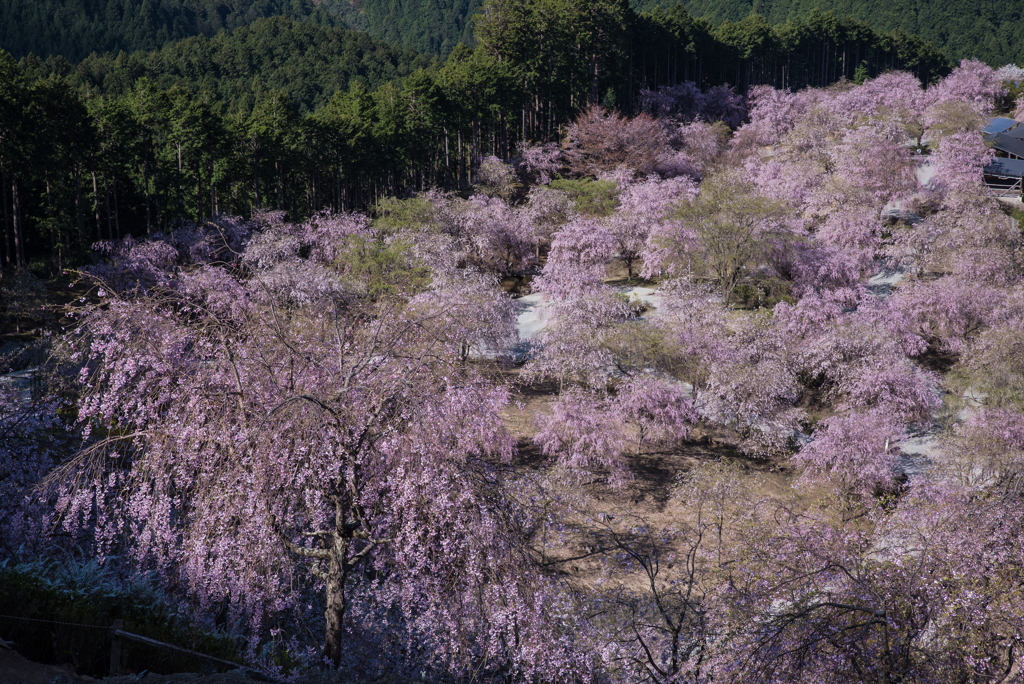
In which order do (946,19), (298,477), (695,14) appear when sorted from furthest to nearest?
1. (695,14)
2. (946,19)
3. (298,477)

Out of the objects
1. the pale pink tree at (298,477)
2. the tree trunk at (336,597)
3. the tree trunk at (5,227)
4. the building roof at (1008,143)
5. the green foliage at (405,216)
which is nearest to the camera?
the pale pink tree at (298,477)

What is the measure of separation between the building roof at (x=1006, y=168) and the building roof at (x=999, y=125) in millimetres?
7533

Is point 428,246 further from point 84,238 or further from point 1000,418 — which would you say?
point 1000,418

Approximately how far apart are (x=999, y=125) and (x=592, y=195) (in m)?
41.6

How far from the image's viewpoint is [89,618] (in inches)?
310

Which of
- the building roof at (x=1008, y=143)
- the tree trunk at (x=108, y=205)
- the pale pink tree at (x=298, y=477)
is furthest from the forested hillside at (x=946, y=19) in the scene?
the pale pink tree at (x=298, y=477)

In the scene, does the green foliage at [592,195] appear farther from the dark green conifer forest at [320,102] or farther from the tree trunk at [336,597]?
the tree trunk at [336,597]

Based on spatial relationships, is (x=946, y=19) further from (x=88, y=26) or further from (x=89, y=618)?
(x=89, y=618)

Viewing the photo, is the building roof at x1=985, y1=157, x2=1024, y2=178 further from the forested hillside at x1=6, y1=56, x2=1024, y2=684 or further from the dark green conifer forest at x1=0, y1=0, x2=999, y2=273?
the dark green conifer forest at x1=0, y1=0, x2=999, y2=273

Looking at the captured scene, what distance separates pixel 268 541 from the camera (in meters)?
6.88

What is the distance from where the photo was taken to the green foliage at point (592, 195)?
42.6 metres

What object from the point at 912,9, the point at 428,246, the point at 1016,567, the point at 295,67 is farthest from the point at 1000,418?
the point at 912,9

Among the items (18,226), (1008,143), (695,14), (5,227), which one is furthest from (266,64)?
(695,14)

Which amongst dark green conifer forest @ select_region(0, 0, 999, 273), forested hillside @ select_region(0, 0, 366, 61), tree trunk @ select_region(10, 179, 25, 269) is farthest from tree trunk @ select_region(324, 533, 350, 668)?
forested hillside @ select_region(0, 0, 366, 61)
